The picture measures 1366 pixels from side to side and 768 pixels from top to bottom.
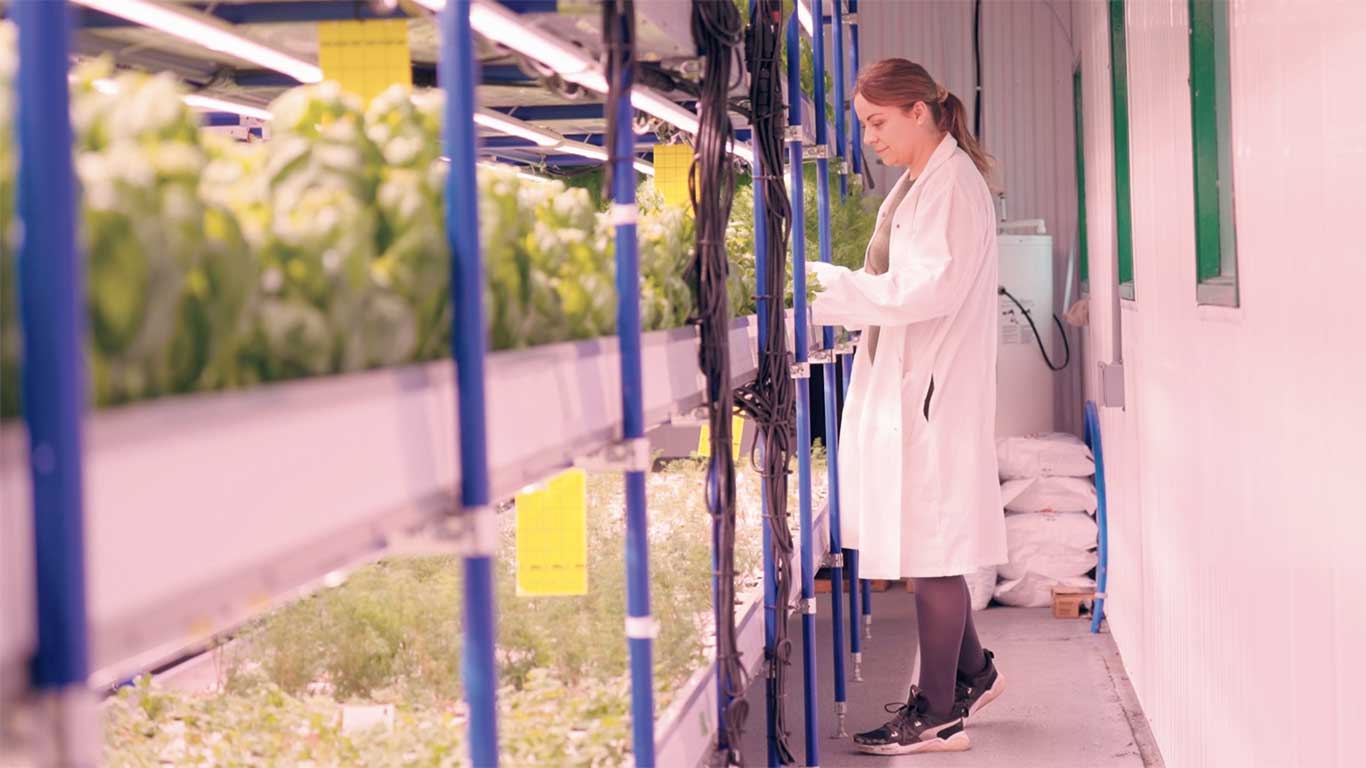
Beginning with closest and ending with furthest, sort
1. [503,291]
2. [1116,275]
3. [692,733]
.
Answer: [503,291] → [692,733] → [1116,275]

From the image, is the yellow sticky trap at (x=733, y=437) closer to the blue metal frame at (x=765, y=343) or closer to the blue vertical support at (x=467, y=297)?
the blue metal frame at (x=765, y=343)

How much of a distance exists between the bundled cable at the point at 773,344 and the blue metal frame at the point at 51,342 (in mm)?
2326

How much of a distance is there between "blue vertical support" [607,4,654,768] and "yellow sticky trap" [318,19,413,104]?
307mm

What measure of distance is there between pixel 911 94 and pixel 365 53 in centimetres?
300

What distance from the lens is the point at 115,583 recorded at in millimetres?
791

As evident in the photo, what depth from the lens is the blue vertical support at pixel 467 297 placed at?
1295mm

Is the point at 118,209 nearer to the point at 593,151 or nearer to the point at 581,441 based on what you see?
the point at 581,441

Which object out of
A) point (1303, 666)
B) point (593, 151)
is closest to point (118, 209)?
point (1303, 666)

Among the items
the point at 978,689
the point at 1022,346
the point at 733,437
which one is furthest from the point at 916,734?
the point at 1022,346

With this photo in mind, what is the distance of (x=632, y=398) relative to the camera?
190 centimetres

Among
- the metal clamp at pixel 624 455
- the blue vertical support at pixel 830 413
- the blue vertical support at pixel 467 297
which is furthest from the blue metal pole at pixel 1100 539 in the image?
the blue vertical support at pixel 467 297

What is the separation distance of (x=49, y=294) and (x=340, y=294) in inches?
14.8

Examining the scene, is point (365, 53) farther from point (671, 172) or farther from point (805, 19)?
point (805, 19)

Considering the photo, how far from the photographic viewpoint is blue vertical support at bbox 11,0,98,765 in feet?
2.41
